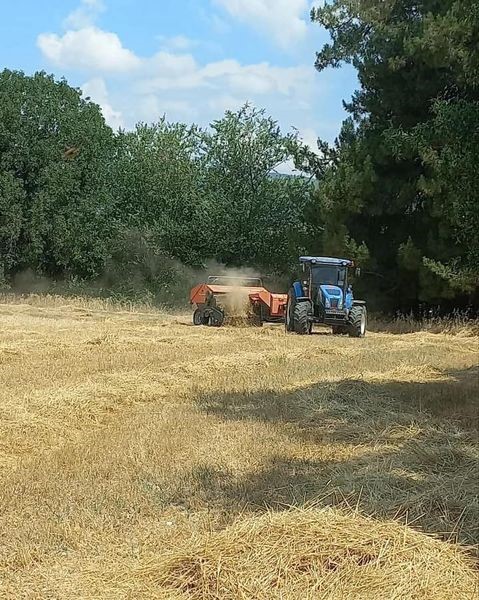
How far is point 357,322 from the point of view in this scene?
21406 mm

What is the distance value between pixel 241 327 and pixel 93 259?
17.2m

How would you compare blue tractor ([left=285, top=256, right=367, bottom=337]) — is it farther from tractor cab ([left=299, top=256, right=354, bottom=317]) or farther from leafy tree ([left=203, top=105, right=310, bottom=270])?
leafy tree ([left=203, top=105, right=310, bottom=270])

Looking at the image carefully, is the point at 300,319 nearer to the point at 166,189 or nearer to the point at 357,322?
the point at 357,322

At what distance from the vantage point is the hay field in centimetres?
449

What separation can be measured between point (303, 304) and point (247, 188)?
14.5 metres

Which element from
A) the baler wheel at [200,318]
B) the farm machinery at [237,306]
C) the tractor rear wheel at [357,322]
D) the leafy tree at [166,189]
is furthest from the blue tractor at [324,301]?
the leafy tree at [166,189]

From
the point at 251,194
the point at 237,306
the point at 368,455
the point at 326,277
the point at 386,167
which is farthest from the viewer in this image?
the point at 251,194

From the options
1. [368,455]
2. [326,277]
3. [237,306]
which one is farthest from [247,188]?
[368,455]

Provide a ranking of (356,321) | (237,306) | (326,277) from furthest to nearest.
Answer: (237,306)
(326,277)
(356,321)

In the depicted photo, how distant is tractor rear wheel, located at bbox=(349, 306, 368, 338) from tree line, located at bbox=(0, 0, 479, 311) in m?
2.90

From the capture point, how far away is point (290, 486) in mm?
6387

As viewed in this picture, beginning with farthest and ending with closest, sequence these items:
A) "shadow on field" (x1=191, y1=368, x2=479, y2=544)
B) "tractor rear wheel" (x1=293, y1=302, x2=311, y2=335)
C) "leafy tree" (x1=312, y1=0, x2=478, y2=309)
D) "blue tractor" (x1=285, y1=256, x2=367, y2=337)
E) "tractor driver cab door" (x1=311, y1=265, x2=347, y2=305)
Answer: "leafy tree" (x1=312, y1=0, x2=478, y2=309) < "tractor driver cab door" (x1=311, y1=265, x2=347, y2=305) < "blue tractor" (x1=285, y1=256, x2=367, y2=337) < "tractor rear wheel" (x1=293, y1=302, x2=311, y2=335) < "shadow on field" (x1=191, y1=368, x2=479, y2=544)

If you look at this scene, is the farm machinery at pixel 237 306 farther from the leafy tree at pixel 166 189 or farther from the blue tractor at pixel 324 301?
the leafy tree at pixel 166 189

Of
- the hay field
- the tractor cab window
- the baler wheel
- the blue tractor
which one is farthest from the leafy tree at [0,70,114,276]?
the hay field
